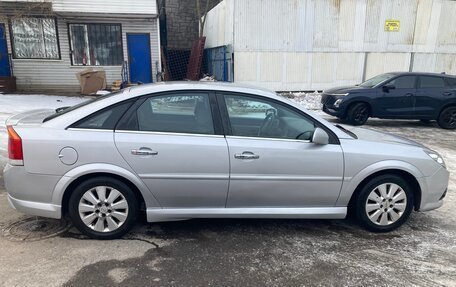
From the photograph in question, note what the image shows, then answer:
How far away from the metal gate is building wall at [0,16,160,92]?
316 centimetres

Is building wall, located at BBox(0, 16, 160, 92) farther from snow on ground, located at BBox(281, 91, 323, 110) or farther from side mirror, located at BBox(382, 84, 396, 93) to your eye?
side mirror, located at BBox(382, 84, 396, 93)

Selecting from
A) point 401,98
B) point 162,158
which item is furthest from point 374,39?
point 162,158

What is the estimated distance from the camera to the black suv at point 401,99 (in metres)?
10.2

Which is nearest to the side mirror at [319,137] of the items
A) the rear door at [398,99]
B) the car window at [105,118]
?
the car window at [105,118]

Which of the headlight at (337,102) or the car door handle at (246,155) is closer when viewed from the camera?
the car door handle at (246,155)

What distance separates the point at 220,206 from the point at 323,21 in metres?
14.3

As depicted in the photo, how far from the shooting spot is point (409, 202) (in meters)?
3.88

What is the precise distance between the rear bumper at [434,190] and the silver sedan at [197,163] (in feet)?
0.14

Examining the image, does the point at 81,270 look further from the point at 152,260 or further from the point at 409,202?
the point at 409,202

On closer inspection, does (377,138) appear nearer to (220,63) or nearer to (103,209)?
(103,209)

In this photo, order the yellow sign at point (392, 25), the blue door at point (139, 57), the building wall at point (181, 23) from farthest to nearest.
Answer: the building wall at point (181, 23), the yellow sign at point (392, 25), the blue door at point (139, 57)

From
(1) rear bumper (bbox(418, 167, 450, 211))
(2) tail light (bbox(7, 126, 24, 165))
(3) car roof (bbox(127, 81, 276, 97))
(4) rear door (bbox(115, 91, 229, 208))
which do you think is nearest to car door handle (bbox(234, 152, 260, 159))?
(4) rear door (bbox(115, 91, 229, 208))

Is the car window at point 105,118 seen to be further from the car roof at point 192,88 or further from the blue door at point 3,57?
the blue door at point 3,57

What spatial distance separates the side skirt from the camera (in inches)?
141
